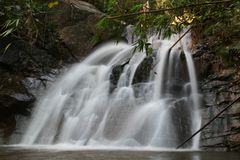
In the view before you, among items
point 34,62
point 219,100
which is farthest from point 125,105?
point 34,62

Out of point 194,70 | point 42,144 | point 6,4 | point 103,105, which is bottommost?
point 42,144

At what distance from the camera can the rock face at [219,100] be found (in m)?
7.76

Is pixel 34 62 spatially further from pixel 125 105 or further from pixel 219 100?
pixel 219 100

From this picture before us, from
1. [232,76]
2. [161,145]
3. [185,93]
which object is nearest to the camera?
[161,145]

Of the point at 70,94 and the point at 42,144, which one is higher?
the point at 70,94

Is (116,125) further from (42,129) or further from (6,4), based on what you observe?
(6,4)

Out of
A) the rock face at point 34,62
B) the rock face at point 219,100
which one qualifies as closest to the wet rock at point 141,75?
the rock face at point 219,100

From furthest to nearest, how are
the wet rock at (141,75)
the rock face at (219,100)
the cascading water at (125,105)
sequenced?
1. the wet rock at (141,75)
2. the cascading water at (125,105)
3. the rock face at (219,100)

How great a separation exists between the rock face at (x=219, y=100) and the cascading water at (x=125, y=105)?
22 centimetres

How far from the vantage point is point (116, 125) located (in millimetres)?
8836

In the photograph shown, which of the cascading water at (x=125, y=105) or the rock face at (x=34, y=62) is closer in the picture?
the cascading water at (x=125, y=105)

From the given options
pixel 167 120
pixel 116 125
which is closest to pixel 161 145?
pixel 167 120

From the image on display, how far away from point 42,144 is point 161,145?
10.1 feet

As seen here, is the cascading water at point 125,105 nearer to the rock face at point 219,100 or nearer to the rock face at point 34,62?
the rock face at point 219,100
